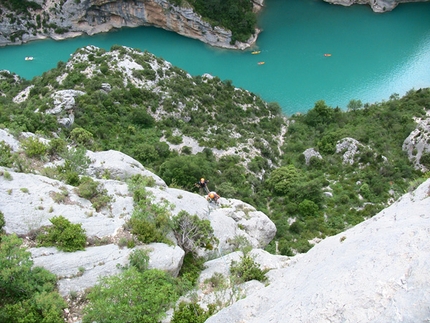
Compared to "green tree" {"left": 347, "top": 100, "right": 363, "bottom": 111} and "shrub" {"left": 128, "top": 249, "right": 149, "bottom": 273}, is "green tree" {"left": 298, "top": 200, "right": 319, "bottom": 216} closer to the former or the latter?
"shrub" {"left": 128, "top": 249, "right": 149, "bottom": 273}

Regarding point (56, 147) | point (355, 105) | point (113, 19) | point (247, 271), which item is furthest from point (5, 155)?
point (113, 19)

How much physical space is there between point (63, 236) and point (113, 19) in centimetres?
6401

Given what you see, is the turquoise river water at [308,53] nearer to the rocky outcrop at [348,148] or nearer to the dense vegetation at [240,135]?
the dense vegetation at [240,135]

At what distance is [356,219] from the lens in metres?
27.7

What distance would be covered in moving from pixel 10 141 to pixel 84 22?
56.1 m

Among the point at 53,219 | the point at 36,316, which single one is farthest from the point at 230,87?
the point at 36,316

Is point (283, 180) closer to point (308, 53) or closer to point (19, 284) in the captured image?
point (19, 284)

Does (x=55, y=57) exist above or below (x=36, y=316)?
below

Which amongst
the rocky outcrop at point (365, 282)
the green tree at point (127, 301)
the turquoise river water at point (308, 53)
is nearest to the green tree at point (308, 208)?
the rocky outcrop at point (365, 282)

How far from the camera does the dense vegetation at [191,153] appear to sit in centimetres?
1395

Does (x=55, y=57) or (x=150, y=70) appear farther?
(x=55, y=57)

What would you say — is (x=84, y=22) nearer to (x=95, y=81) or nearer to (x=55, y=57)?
(x=55, y=57)

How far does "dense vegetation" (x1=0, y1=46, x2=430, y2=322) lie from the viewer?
45.8 ft

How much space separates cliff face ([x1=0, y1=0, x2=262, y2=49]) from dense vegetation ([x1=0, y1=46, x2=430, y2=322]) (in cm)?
2227
